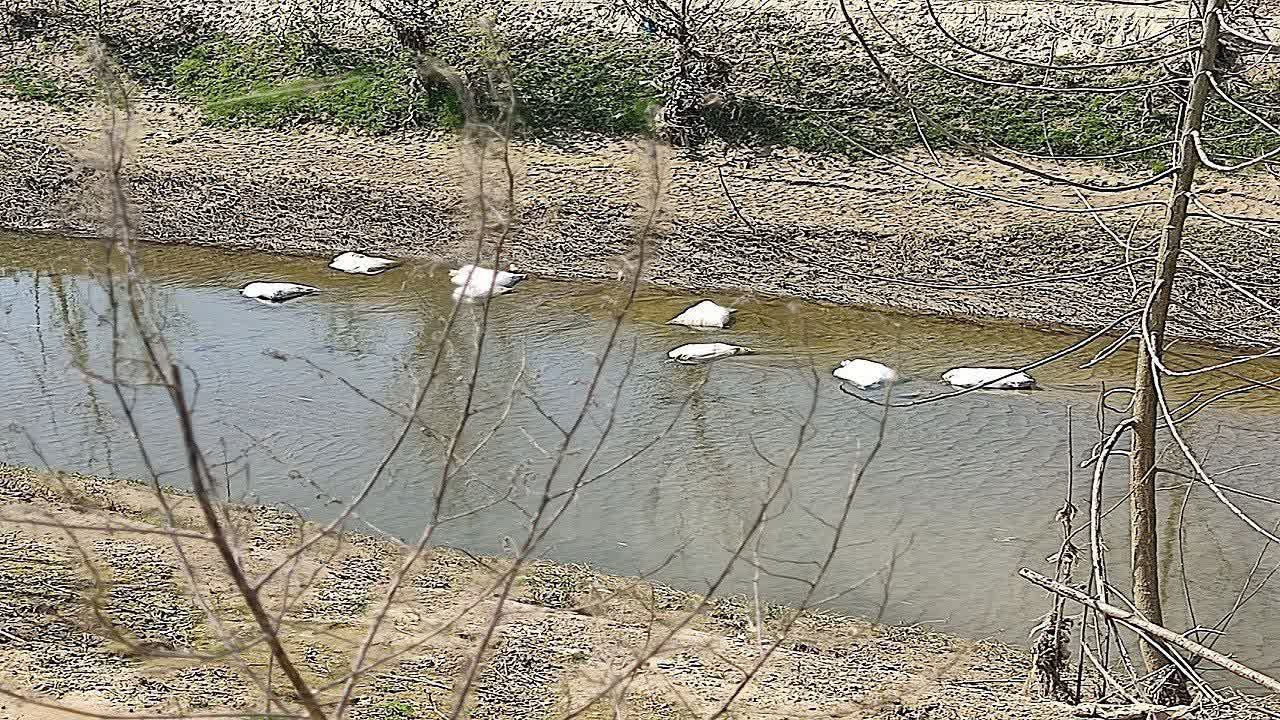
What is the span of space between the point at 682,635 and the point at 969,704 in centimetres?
135

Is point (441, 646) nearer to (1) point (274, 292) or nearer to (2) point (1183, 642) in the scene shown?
(2) point (1183, 642)

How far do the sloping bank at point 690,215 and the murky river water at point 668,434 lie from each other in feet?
2.49

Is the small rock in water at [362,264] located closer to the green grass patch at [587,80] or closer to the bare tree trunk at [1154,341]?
the green grass patch at [587,80]

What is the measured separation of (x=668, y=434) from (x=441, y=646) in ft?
12.8

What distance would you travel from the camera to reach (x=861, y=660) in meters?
7.06

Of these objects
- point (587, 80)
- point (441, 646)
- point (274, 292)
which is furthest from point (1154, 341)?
point (587, 80)

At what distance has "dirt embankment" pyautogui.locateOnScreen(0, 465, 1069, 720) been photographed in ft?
20.7

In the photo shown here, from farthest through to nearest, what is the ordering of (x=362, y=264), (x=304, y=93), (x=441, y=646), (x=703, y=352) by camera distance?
(x=304, y=93) → (x=362, y=264) → (x=703, y=352) → (x=441, y=646)

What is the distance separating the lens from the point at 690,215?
52.5 ft

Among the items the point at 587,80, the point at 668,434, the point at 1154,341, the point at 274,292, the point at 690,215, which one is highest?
the point at 1154,341

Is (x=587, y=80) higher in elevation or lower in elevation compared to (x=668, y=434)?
higher

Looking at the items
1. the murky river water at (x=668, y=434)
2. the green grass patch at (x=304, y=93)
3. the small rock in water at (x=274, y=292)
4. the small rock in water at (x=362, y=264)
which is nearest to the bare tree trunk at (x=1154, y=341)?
the murky river water at (x=668, y=434)

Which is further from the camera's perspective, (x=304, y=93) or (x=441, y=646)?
(x=304, y=93)

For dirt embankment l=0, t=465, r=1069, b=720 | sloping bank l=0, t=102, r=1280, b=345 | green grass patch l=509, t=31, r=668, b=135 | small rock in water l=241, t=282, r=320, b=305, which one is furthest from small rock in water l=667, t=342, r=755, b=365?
green grass patch l=509, t=31, r=668, b=135
